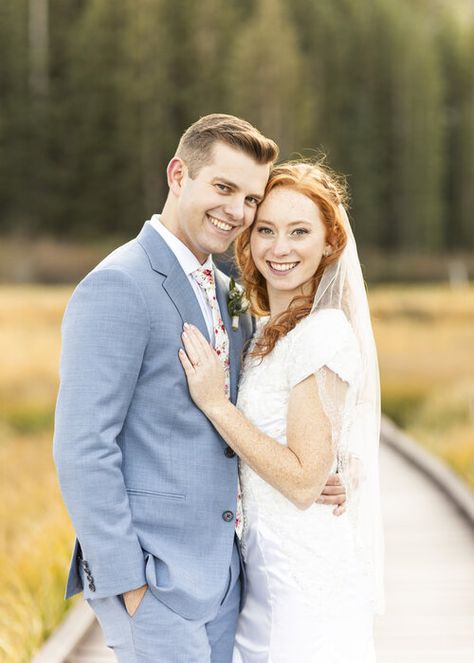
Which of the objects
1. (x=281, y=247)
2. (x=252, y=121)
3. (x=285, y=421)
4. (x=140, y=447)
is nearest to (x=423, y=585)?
(x=285, y=421)

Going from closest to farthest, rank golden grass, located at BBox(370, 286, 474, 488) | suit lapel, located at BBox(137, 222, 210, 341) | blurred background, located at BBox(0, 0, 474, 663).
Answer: suit lapel, located at BBox(137, 222, 210, 341), golden grass, located at BBox(370, 286, 474, 488), blurred background, located at BBox(0, 0, 474, 663)

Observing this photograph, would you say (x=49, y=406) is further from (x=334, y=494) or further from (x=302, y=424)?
(x=302, y=424)

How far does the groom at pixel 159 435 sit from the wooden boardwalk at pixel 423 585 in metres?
1.62

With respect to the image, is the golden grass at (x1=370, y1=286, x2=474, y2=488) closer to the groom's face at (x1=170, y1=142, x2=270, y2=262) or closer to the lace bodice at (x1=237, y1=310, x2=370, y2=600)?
the lace bodice at (x1=237, y1=310, x2=370, y2=600)

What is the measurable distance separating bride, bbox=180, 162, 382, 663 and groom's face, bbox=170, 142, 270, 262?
12cm

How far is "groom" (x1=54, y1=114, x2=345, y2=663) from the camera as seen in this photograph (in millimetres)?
1829

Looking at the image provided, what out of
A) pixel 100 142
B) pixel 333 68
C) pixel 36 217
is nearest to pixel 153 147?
pixel 100 142

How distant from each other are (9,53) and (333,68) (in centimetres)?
792

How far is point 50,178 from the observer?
807 inches

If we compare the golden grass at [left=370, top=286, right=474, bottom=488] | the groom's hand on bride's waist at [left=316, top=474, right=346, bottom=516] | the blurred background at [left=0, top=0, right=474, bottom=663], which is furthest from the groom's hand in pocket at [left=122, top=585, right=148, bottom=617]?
the blurred background at [left=0, top=0, right=474, bottom=663]

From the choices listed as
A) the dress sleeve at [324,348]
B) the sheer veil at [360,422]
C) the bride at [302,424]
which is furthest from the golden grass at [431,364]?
the dress sleeve at [324,348]

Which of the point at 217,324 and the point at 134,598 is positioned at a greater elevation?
the point at 217,324

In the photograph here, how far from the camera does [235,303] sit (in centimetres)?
222

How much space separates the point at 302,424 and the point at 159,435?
0.31 m
